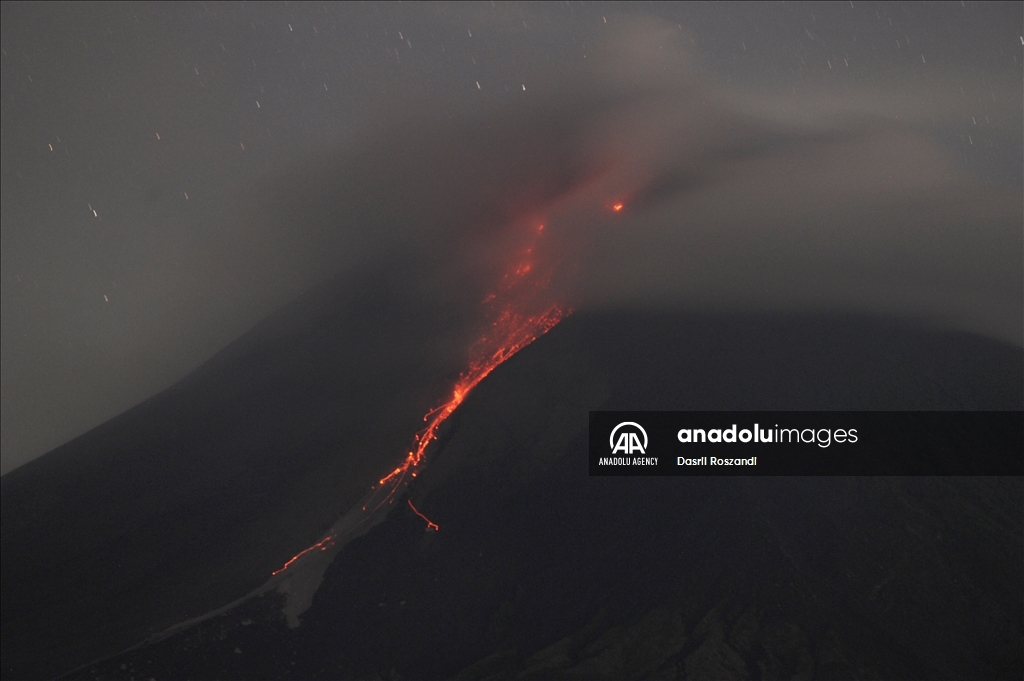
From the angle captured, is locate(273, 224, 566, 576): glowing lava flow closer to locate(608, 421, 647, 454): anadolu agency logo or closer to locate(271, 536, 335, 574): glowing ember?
locate(271, 536, 335, 574): glowing ember

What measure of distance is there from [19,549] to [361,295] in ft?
137

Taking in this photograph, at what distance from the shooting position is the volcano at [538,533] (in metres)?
44.8

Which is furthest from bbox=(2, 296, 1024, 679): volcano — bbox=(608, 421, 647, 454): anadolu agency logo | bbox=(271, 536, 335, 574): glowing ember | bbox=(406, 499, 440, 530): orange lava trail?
bbox=(608, 421, 647, 454): anadolu agency logo

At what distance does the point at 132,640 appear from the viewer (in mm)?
43594

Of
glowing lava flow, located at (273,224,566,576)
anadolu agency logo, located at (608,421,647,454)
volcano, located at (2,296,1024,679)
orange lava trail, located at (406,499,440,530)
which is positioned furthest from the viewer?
glowing lava flow, located at (273,224,566,576)

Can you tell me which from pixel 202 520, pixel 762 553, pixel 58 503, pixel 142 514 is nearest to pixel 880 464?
pixel 762 553

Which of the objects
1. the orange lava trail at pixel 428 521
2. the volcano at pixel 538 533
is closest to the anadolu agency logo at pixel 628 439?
the volcano at pixel 538 533

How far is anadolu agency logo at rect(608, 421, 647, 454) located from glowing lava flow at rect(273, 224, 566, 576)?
13352 mm

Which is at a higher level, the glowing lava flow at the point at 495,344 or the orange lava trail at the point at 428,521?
the glowing lava flow at the point at 495,344

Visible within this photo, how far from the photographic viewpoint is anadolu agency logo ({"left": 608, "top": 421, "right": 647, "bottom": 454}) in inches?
2035

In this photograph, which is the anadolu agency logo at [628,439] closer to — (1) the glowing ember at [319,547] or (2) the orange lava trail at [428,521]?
(2) the orange lava trail at [428,521]

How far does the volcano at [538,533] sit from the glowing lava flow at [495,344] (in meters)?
1.13

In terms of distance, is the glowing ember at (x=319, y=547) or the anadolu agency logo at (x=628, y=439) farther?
the anadolu agency logo at (x=628, y=439)

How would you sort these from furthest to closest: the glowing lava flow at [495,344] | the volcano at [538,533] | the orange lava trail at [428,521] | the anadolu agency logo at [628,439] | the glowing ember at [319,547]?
the glowing lava flow at [495,344]
the orange lava trail at [428,521]
the anadolu agency logo at [628,439]
the glowing ember at [319,547]
the volcano at [538,533]
